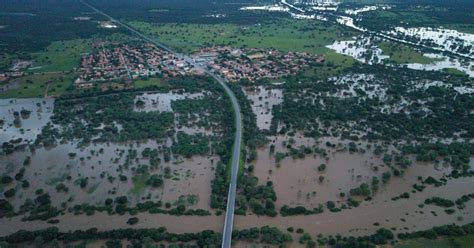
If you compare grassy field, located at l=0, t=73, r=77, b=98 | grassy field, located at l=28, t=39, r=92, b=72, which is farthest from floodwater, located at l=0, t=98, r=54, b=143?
grassy field, located at l=28, t=39, r=92, b=72

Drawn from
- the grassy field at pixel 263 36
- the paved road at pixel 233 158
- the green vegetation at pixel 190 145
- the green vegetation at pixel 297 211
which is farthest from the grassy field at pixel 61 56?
the green vegetation at pixel 297 211

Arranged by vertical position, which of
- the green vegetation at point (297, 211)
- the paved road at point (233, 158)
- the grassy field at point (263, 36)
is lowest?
the green vegetation at point (297, 211)

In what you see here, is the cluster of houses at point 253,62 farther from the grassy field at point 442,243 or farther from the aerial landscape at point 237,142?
the grassy field at point 442,243

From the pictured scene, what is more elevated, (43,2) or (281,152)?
(43,2)

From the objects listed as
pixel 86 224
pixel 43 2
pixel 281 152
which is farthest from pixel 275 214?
pixel 43 2

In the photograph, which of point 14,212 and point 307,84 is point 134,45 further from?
point 14,212
